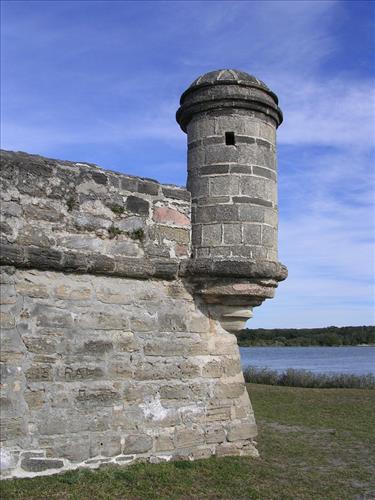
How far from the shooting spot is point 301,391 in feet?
49.4

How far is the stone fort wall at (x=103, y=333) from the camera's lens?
5.16m

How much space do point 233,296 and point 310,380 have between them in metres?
12.5

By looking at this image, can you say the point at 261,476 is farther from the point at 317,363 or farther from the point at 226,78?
the point at 317,363

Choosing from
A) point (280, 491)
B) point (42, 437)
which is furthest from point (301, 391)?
point (42, 437)

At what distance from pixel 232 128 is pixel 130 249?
5.97 ft

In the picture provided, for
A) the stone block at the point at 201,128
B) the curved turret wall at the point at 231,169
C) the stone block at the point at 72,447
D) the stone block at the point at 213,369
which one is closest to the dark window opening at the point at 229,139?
the curved turret wall at the point at 231,169

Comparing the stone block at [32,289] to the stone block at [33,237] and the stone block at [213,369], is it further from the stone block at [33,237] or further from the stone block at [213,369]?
the stone block at [213,369]

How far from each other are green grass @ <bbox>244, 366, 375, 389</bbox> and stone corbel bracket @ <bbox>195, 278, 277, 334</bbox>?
11486mm

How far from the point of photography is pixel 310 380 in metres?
17.8

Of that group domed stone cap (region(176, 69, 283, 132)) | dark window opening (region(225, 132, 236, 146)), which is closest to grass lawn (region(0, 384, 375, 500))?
dark window opening (region(225, 132, 236, 146))

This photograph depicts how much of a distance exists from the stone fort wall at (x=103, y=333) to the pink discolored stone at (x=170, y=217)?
13 millimetres

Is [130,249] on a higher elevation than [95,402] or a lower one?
higher

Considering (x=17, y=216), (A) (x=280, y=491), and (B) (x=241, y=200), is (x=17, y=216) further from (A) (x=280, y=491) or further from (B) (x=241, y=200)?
(A) (x=280, y=491)

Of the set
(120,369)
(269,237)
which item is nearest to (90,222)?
(120,369)
